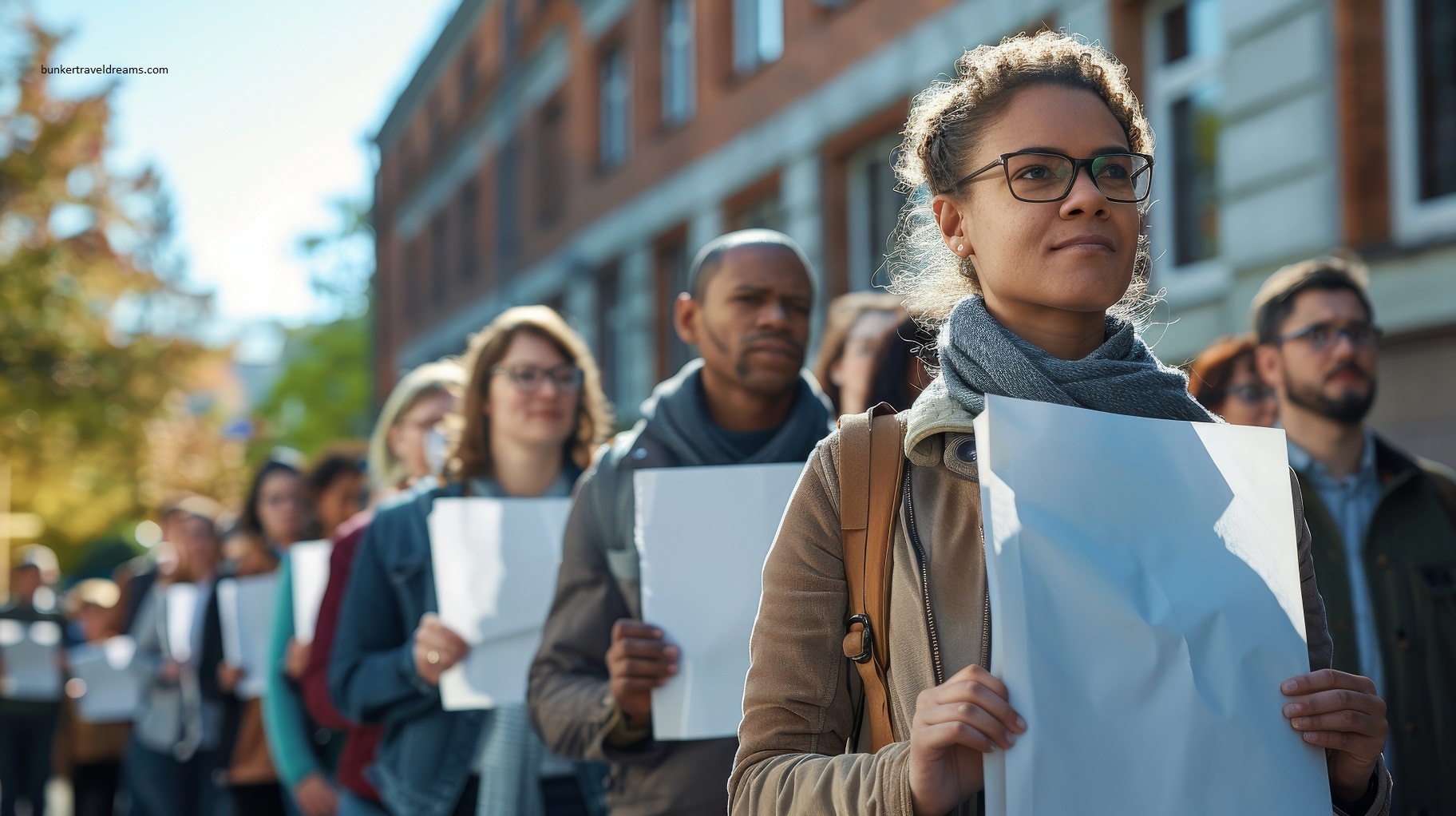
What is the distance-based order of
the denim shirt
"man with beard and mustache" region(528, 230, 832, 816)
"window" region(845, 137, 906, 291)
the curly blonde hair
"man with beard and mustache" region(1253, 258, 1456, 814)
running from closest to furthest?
the curly blonde hair
"man with beard and mustache" region(528, 230, 832, 816)
"man with beard and mustache" region(1253, 258, 1456, 814)
the denim shirt
"window" region(845, 137, 906, 291)

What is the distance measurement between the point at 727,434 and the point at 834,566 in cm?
144

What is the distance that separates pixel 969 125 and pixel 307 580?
4.02m

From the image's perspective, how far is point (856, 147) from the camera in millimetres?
13422

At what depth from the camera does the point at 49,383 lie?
18328 millimetres

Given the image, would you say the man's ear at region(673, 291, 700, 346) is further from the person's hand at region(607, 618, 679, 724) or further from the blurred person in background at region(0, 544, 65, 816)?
the blurred person in background at region(0, 544, 65, 816)

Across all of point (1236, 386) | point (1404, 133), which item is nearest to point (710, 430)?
point (1236, 386)

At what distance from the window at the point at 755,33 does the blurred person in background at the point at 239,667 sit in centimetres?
926

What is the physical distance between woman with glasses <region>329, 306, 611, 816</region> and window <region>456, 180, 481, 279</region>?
2392 cm

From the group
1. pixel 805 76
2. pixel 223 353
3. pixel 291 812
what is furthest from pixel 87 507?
pixel 291 812

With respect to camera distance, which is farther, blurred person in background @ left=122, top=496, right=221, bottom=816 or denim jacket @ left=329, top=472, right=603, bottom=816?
blurred person in background @ left=122, top=496, right=221, bottom=816

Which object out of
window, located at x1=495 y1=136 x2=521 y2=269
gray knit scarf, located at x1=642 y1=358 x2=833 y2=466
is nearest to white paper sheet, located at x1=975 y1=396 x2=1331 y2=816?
gray knit scarf, located at x1=642 y1=358 x2=833 y2=466

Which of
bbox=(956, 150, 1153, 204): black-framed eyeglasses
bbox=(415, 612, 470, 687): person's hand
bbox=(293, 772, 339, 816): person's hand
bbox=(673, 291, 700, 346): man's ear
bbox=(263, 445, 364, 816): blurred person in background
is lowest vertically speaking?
bbox=(293, 772, 339, 816): person's hand

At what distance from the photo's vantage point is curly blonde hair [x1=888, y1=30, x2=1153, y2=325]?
6.41 ft

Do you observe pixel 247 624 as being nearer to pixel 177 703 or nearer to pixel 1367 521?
pixel 177 703
